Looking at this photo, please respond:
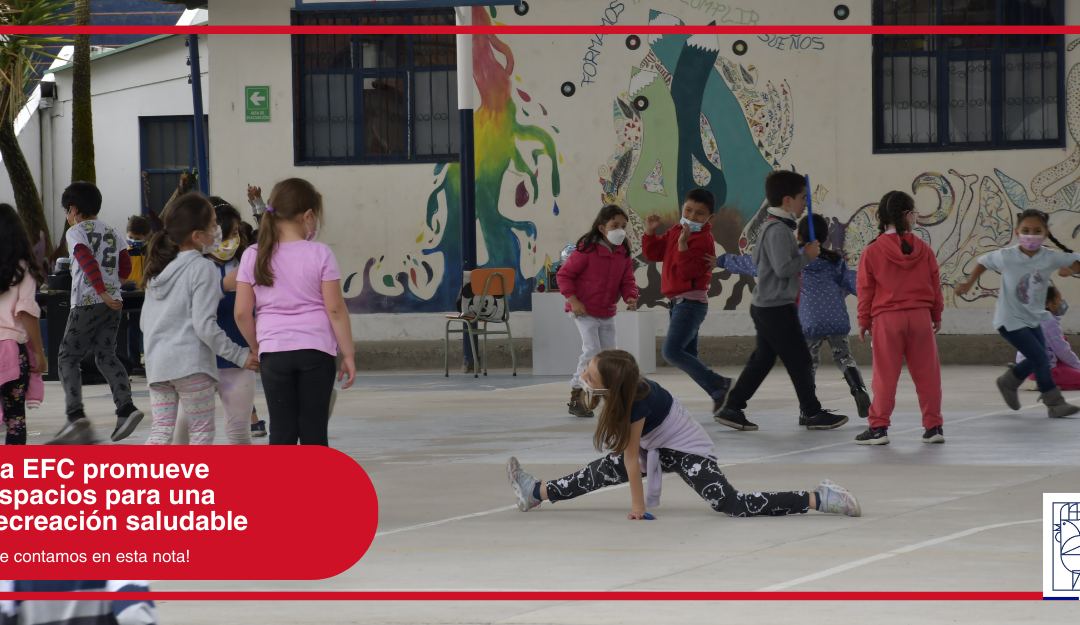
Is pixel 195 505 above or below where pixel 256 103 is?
below

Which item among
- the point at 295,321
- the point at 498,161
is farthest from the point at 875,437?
the point at 498,161

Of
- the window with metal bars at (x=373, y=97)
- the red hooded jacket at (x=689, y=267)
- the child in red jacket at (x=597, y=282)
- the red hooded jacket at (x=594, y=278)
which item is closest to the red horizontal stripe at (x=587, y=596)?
the red hooded jacket at (x=689, y=267)

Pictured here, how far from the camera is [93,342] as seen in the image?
9.23 m

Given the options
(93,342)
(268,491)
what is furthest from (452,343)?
(268,491)

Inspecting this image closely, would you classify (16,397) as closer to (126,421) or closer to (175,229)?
(126,421)

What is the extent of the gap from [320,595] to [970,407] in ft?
25.0

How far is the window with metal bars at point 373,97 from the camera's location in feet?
54.8

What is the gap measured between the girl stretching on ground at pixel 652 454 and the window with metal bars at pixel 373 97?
1133 centimetres

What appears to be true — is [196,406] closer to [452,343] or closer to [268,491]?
[268,491]

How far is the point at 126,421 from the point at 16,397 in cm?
186

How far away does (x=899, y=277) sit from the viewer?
812 cm

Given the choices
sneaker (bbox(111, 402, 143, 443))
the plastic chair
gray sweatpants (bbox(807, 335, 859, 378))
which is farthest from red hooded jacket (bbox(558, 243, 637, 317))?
the plastic chair

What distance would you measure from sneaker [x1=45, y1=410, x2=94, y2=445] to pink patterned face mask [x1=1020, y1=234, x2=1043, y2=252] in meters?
7.20

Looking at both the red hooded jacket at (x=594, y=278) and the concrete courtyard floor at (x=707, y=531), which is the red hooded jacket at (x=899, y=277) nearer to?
the concrete courtyard floor at (x=707, y=531)
